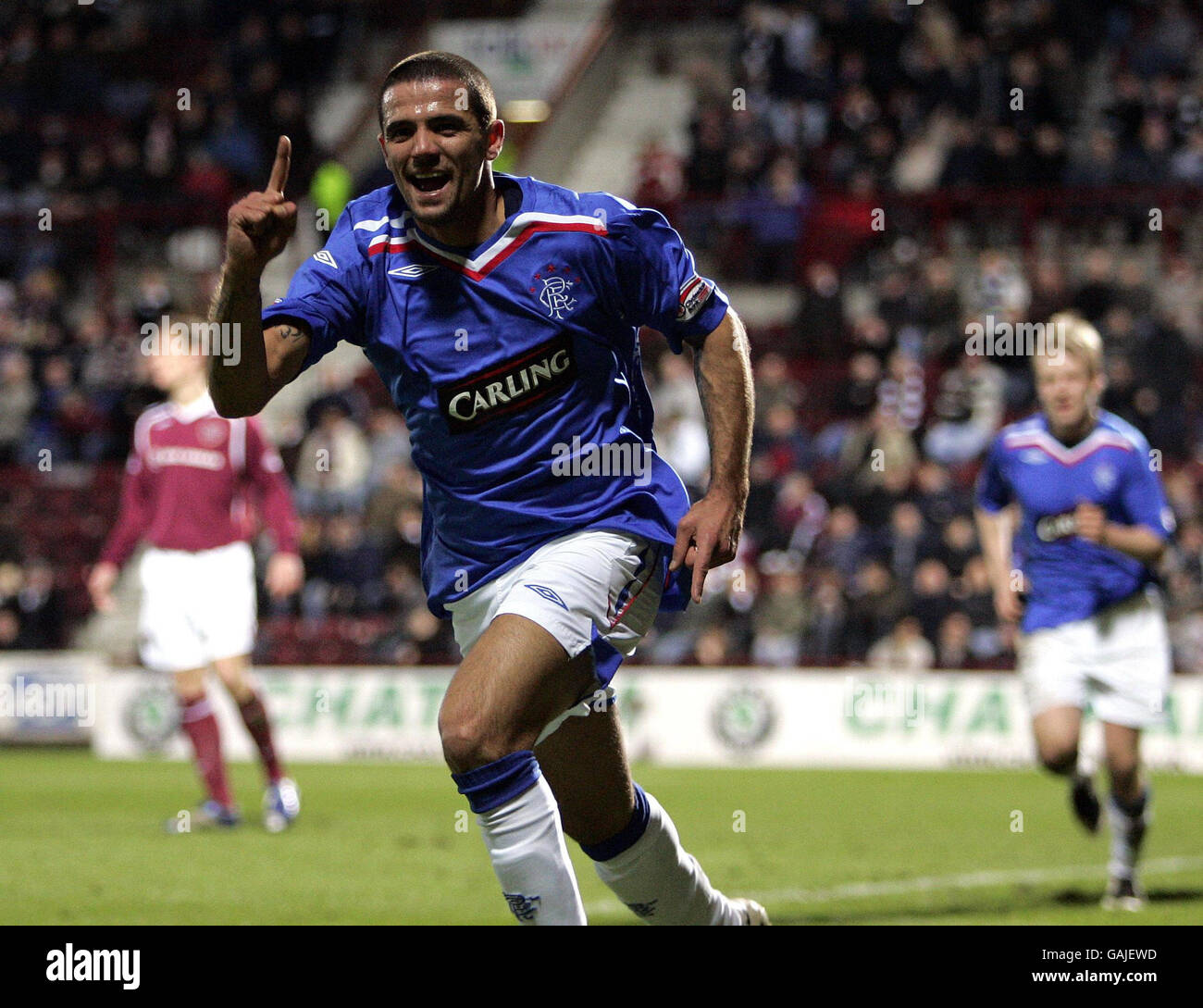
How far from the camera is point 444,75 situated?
186 inches

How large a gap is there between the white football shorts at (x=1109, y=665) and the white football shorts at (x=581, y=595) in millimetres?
3414

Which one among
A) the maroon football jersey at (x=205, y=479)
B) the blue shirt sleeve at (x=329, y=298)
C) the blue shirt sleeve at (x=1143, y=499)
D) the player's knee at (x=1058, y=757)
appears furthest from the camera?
the maroon football jersey at (x=205, y=479)

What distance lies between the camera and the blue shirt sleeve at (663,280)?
490cm

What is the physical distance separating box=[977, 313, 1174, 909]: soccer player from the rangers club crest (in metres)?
3.49

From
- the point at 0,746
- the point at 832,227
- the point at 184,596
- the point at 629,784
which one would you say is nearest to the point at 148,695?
the point at 0,746

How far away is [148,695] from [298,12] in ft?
35.8

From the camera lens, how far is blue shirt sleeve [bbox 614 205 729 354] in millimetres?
4902

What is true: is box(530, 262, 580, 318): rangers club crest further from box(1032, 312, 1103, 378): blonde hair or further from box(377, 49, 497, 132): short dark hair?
box(1032, 312, 1103, 378): blonde hair

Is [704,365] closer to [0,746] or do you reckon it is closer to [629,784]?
[629,784]

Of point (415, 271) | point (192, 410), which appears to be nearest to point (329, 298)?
point (415, 271)

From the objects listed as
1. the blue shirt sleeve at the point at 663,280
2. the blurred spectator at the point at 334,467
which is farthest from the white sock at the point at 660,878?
the blurred spectator at the point at 334,467

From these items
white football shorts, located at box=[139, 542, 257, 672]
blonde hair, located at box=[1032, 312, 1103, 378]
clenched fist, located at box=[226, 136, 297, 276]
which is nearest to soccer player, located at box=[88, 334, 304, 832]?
white football shorts, located at box=[139, 542, 257, 672]

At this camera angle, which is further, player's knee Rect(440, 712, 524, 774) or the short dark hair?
the short dark hair
